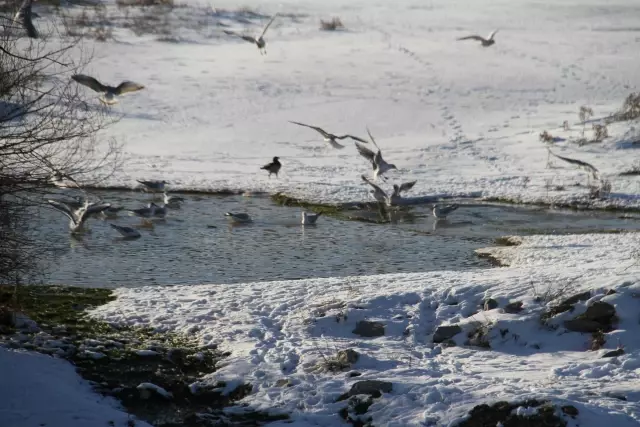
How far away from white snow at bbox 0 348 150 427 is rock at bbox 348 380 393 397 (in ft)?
5.47

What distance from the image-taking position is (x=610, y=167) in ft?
64.7

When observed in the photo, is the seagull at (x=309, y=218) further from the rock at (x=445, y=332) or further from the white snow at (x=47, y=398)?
the white snow at (x=47, y=398)

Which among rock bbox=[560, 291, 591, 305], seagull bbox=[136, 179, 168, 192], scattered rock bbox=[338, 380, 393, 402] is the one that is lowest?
scattered rock bbox=[338, 380, 393, 402]

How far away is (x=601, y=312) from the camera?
867 cm

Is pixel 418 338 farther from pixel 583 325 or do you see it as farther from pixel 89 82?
pixel 89 82

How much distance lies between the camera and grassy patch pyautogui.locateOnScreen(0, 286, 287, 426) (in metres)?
7.61

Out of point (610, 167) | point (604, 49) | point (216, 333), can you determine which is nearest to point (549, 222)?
point (610, 167)

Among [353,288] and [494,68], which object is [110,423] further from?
[494,68]

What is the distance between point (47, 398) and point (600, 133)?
1718cm

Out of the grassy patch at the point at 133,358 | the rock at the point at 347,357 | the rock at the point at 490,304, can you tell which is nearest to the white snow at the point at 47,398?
the grassy patch at the point at 133,358

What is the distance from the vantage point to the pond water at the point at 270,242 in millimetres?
11852

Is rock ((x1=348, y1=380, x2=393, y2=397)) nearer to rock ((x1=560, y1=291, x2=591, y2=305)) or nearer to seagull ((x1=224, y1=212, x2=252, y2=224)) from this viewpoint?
rock ((x1=560, y1=291, x2=591, y2=305))

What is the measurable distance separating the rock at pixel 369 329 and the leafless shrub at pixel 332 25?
2773 centimetres

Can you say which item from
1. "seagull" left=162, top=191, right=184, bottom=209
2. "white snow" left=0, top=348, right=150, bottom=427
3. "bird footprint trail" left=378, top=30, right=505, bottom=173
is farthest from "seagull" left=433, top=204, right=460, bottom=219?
"white snow" left=0, top=348, right=150, bottom=427
